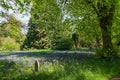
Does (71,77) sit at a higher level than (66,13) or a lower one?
lower

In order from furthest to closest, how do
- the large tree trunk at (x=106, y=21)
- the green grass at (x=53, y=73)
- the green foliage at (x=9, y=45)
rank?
the green foliage at (x=9, y=45), the large tree trunk at (x=106, y=21), the green grass at (x=53, y=73)

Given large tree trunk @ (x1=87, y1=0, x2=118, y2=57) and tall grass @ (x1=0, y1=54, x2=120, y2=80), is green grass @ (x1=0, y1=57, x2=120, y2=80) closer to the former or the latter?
tall grass @ (x1=0, y1=54, x2=120, y2=80)

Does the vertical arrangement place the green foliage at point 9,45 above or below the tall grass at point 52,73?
above

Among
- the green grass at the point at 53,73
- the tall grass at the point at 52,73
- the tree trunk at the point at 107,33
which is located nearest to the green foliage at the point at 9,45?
the tree trunk at the point at 107,33

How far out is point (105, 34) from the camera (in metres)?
23.3

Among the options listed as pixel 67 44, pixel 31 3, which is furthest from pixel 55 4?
pixel 67 44

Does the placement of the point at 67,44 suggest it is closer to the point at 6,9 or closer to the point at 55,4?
the point at 55,4

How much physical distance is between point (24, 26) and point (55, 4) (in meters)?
8.53

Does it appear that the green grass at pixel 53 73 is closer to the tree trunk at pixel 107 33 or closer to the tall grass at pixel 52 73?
the tall grass at pixel 52 73

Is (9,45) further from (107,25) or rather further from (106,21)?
(107,25)

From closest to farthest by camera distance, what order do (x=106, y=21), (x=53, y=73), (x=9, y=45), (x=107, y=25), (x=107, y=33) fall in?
1. (x=53, y=73)
2. (x=107, y=25)
3. (x=107, y=33)
4. (x=106, y=21)
5. (x=9, y=45)

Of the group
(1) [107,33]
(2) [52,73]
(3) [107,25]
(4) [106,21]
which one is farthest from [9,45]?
(2) [52,73]

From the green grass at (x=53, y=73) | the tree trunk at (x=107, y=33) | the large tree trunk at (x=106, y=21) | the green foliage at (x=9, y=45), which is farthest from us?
the green foliage at (x=9, y=45)

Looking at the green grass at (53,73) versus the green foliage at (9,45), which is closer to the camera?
the green grass at (53,73)
